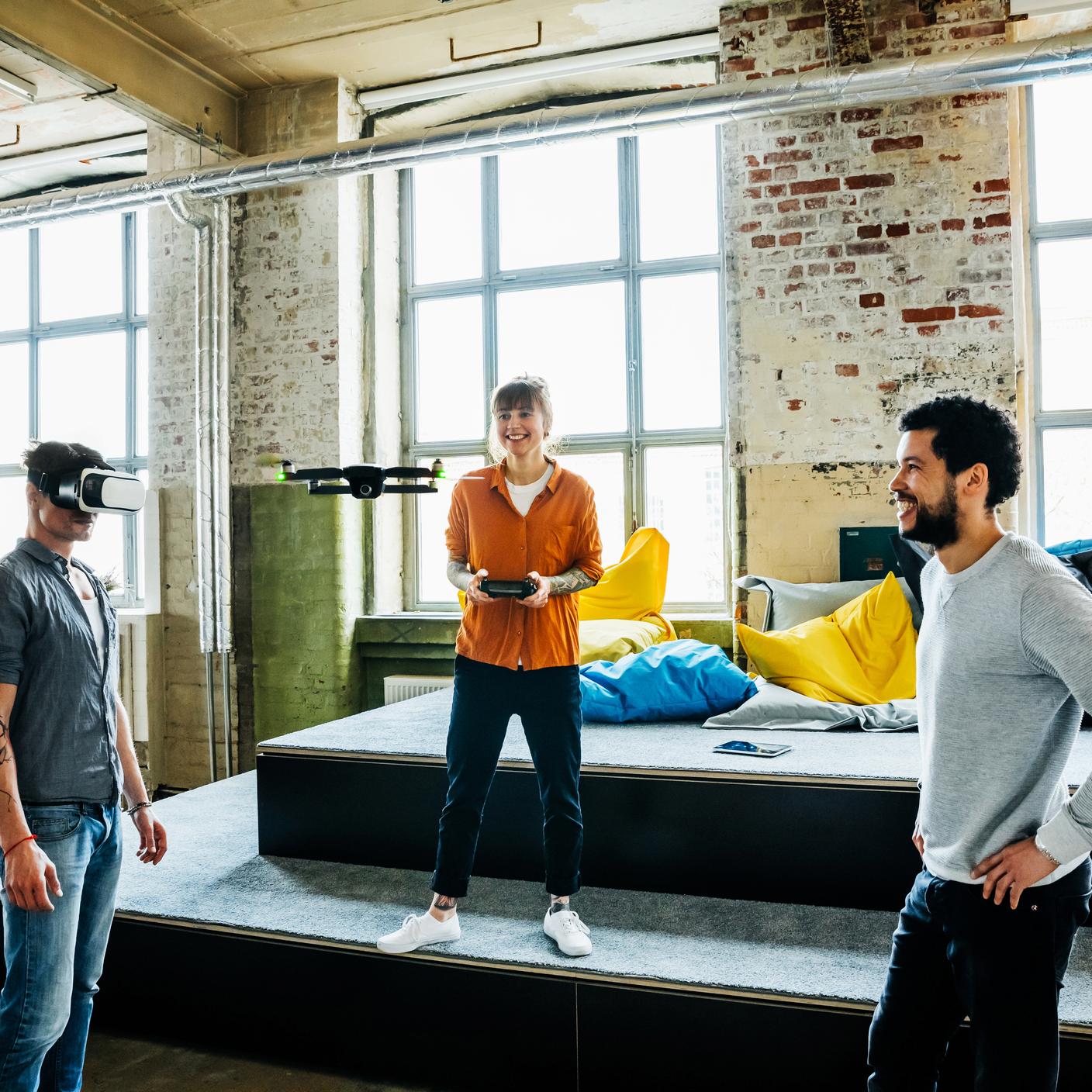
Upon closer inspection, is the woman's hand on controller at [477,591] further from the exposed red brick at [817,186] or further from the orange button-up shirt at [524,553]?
the exposed red brick at [817,186]

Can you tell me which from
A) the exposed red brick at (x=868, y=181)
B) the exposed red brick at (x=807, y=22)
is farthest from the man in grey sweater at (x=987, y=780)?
the exposed red brick at (x=807, y=22)

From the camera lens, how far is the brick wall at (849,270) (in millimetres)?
4273

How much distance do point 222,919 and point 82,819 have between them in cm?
93

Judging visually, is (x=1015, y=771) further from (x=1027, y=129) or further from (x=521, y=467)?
(x=1027, y=129)

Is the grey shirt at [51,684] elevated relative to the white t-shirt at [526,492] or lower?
lower

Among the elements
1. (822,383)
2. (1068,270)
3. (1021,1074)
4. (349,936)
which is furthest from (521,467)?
(1068,270)

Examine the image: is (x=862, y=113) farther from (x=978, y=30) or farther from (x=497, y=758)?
(x=497, y=758)

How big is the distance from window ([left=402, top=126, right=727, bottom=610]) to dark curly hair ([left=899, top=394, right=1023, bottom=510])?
Result: 11.9 ft

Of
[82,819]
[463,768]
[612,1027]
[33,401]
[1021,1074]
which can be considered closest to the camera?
[1021,1074]

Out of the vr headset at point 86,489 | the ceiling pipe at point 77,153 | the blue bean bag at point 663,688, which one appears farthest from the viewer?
the ceiling pipe at point 77,153

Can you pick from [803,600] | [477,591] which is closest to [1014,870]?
[477,591]

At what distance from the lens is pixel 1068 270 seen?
4672mm

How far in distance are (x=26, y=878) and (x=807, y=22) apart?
4713 millimetres

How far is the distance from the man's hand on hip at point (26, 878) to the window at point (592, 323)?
3902 millimetres
